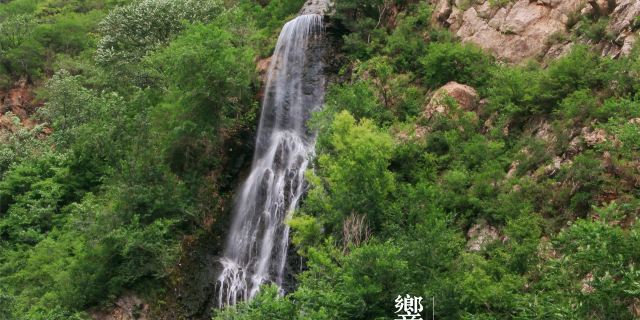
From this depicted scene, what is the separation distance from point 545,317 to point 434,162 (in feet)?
29.2

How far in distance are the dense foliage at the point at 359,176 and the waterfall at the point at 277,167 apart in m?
1.04

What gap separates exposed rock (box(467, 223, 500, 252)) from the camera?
1661 centimetres

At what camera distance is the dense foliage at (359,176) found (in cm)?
1409

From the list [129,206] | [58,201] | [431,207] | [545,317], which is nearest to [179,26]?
[58,201]

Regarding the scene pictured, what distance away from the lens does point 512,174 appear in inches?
721

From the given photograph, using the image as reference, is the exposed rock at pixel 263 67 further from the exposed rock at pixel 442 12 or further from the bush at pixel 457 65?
the bush at pixel 457 65

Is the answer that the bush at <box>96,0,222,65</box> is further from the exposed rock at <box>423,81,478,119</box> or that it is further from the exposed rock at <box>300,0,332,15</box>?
the exposed rock at <box>423,81,478,119</box>

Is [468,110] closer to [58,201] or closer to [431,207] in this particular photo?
[431,207]

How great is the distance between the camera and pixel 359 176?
17578 mm

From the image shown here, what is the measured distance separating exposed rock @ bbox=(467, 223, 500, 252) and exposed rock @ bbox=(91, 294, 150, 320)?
11258 millimetres

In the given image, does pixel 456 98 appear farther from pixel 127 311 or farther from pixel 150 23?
pixel 150 23

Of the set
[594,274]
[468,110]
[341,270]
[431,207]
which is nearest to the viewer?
[594,274]

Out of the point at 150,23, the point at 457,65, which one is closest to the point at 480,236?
the point at 457,65

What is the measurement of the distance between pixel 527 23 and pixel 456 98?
4471 mm
